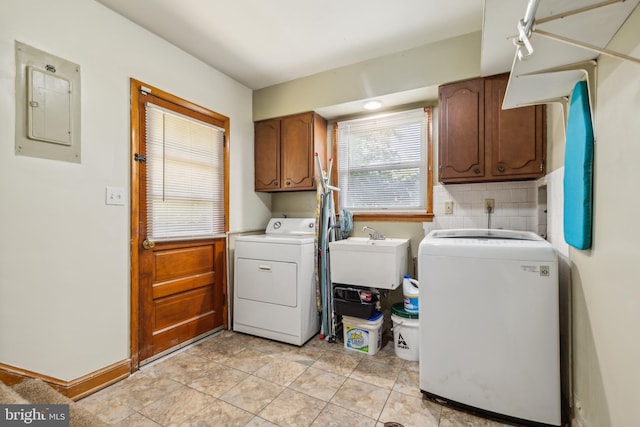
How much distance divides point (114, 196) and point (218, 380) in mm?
1423

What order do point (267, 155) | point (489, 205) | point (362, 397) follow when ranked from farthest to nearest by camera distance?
point (267, 155) < point (489, 205) < point (362, 397)

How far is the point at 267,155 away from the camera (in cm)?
318

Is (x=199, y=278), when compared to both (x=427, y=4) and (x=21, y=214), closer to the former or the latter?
(x=21, y=214)

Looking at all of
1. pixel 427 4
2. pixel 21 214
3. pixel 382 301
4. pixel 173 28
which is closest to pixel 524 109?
pixel 427 4

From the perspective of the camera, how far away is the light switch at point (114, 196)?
1.96 meters

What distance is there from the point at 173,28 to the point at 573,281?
302 cm

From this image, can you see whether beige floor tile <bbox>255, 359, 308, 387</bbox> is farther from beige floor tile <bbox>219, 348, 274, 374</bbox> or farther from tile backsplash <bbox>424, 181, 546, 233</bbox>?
tile backsplash <bbox>424, 181, 546, 233</bbox>

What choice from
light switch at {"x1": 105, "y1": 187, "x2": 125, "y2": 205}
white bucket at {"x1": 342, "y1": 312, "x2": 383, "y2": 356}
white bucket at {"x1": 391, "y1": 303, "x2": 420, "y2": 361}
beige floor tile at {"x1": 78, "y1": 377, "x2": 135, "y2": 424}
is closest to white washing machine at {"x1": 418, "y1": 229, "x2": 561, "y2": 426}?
white bucket at {"x1": 391, "y1": 303, "x2": 420, "y2": 361}

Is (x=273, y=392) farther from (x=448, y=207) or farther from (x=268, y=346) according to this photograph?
(x=448, y=207)

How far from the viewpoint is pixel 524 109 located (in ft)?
6.82

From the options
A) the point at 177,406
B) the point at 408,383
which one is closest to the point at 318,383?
the point at 408,383

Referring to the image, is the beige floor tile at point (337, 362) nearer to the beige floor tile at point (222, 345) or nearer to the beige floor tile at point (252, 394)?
the beige floor tile at point (252, 394)

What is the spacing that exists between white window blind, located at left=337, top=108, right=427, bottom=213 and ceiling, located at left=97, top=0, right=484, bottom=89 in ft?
2.07

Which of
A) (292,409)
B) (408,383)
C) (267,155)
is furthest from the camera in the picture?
(267,155)
